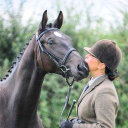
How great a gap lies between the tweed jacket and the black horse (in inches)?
16.9

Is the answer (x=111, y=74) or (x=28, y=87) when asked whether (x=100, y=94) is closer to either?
(x=111, y=74)

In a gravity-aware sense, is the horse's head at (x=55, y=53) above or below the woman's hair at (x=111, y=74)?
above

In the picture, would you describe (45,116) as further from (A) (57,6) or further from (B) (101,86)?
(B) (101,86)

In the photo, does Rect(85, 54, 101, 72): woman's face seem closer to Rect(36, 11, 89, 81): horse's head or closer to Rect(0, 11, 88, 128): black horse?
Rect(36, 11, 89, 81): horse's head

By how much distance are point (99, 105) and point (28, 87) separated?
0.98 m

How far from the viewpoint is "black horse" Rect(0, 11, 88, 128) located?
3857 mm

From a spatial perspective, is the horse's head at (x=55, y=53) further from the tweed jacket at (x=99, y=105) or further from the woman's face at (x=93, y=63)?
the tweed jacket at (x=99, y=105)

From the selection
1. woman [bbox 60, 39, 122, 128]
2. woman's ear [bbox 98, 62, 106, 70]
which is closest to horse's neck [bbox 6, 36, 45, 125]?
woman [bbox 60, 39, 122, 128]

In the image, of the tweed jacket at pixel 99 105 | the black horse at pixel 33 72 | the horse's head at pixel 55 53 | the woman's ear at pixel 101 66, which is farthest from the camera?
the black horse at pixel 33 72

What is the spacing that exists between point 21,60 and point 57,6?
429 centimetres

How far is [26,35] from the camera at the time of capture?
24.6 feet

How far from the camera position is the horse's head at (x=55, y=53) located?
375 cm

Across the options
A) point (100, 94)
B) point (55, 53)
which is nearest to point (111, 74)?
point (100, 94)

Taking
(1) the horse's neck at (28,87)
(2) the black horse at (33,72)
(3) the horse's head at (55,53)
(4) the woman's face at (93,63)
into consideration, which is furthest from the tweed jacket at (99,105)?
(1) the horse's neck at (28,87)
